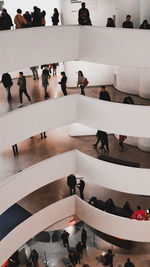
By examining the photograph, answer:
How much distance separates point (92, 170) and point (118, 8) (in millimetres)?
7161

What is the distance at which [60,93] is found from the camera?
18.1 metres

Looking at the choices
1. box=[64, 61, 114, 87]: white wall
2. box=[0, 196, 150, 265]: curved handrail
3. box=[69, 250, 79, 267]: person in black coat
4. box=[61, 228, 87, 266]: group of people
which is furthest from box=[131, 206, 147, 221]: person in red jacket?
box=[64, 61, 114, 87]: white wall

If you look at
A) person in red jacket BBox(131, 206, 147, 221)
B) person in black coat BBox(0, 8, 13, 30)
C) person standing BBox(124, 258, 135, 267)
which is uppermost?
person in black coat BBox(0, 8, 13, 30)

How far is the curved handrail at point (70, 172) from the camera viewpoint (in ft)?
47.9

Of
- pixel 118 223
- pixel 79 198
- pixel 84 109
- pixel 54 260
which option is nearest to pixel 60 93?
pixel 84 109

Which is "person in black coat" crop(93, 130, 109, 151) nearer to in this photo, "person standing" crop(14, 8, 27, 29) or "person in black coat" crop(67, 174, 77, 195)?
"person in black coat" crop(67, 174, 77, 195)

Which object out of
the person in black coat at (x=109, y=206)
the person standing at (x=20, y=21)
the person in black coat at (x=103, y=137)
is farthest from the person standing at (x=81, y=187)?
the person standing at (x=20, y=21)

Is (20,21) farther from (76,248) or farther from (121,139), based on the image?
(76,248)

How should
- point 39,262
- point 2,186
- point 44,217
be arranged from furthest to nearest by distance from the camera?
1. point 39,262
2. point 44,217
3. point 2,186

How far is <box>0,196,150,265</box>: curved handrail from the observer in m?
15.5

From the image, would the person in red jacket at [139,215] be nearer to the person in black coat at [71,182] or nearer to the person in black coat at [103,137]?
the person in black coat at [71,182]

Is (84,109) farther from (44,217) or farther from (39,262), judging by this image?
(39,262)

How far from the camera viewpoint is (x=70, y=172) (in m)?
16.6

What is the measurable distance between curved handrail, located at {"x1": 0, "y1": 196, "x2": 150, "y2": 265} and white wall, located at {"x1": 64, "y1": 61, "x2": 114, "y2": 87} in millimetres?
6224
